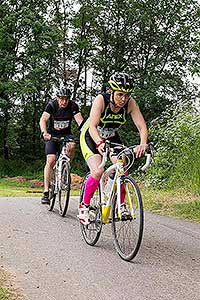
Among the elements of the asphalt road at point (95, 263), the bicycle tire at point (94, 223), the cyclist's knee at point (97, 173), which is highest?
the cyclist's knee at point (97, 173)

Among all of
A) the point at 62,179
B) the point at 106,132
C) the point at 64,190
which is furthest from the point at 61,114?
the point at 106,132

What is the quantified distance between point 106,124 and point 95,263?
1.63m

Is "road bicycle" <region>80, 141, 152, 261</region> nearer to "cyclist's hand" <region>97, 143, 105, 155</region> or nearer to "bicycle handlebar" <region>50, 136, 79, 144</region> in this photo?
"cyclist's hand" <region>97, 143, 105, 155</region>

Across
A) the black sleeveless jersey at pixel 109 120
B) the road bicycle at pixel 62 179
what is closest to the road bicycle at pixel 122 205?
the black sleeveless jersey at pixel 109 120

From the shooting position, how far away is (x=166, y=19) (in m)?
31.2

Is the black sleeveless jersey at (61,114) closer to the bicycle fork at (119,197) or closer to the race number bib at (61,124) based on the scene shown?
the race number bib at (61,124)

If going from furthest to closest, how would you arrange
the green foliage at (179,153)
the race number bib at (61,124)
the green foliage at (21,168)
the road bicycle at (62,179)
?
the green foliage at (21,168) → the green foliage at (179,153) → the race number bib at (61,124) → the road bicycle at (62,179)

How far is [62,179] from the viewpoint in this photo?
8.73 metres

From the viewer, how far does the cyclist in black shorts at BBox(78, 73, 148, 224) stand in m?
5.93

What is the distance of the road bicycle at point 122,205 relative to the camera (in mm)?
5523

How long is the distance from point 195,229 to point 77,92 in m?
24.0

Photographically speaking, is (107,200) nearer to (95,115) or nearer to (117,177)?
(117,177)

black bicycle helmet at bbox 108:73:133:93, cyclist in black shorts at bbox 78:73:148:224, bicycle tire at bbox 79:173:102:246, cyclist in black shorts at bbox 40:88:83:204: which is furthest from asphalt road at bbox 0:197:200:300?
black bicycle helmet at bbox 108:73:133:93

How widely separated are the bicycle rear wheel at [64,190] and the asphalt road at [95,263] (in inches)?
18.0
